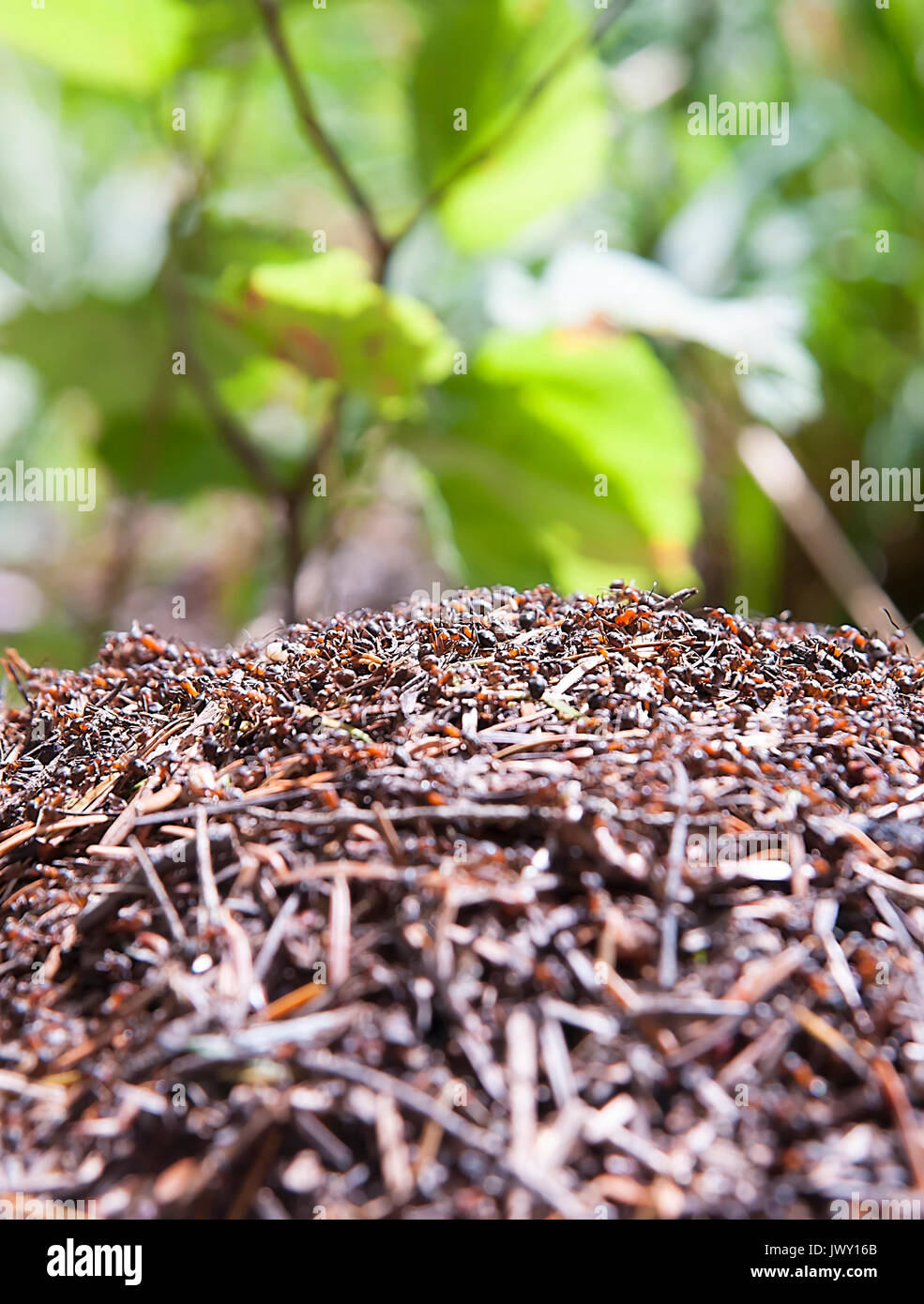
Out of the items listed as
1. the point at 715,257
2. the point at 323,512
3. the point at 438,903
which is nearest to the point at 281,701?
the point at 438,903

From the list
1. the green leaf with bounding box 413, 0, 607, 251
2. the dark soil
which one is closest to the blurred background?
the green leaf with bounding box 413, 0, 607, 251

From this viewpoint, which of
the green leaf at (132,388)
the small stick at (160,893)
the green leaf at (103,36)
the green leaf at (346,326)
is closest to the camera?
the small stick at (160,893)

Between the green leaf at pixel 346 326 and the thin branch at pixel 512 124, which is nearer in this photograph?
the green leaf at pixel 346 326

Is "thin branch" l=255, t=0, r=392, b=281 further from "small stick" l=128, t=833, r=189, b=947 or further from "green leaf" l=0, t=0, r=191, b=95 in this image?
"small stick" l=128, t=833, r=189, b=947

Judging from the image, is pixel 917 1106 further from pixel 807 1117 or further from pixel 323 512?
pixel 323 512

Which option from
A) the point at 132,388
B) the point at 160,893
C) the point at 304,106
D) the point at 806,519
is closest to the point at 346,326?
the point at 304,106

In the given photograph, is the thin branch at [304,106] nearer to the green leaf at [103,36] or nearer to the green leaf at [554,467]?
the green leaf at [103,36]

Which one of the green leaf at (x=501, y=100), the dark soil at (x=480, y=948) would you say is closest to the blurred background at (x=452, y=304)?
the green leaf at (x=501, y=100)
